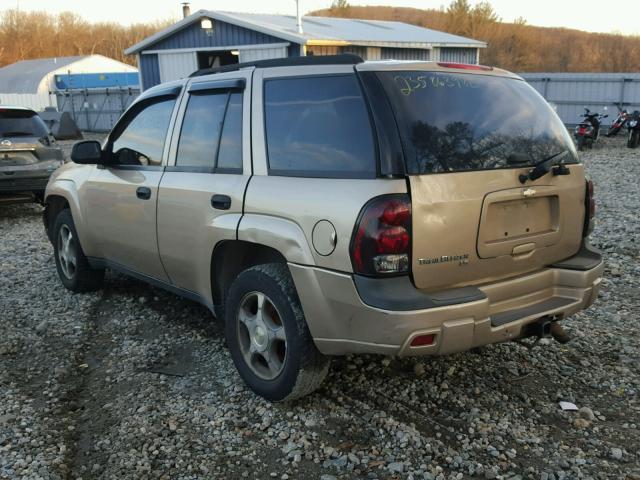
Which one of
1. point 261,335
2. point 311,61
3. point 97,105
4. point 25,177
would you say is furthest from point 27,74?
point 261,335

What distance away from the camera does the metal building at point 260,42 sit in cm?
2019

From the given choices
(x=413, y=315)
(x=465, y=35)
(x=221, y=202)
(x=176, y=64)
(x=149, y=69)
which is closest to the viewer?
(x=413, y=315)

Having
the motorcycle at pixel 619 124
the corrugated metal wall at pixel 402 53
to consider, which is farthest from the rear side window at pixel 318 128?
the corrugated metal wall at pixel 402 53

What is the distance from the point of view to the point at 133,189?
464 cm

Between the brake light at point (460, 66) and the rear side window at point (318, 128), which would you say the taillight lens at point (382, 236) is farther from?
the brake light at point (460, 66)

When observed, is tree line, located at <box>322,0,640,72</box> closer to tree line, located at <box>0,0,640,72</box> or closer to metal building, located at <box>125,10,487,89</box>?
tree line, located at <box>0,0,640,72</box>

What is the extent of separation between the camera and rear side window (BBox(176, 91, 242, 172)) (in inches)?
151

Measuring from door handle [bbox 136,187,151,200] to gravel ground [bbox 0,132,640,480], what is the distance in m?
1.08

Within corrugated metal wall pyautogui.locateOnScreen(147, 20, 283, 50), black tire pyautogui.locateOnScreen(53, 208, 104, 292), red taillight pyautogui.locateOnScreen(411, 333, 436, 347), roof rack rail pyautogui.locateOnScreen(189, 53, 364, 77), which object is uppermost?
corrugated metal wall pyautogui.locateOnScreen(147, 20, 283, 50)

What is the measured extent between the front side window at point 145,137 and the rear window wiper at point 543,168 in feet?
8.07

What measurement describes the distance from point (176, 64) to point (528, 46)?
1818 inches

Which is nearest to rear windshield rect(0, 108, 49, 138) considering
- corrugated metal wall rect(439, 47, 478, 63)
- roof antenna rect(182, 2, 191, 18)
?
roof antenna rect(182, 2, 191, 18)

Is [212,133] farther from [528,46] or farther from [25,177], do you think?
[528,46]

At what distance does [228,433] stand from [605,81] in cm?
2152
